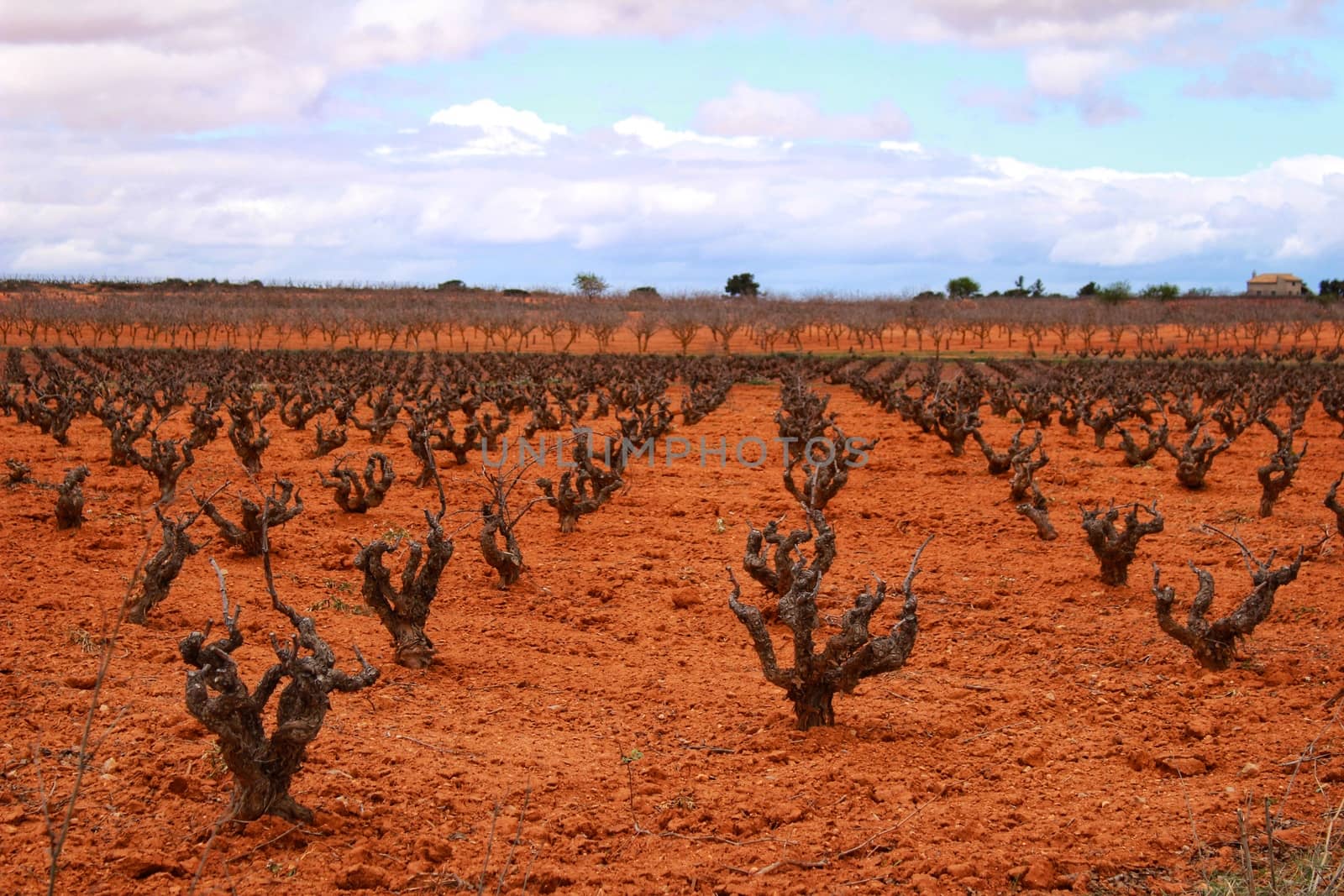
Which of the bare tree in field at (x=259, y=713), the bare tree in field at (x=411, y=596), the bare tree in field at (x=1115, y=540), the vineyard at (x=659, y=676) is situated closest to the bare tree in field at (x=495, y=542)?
the vineyard at (x=659, y=676)

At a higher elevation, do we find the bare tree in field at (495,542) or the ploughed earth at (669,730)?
the bare tree in field at (495,542)

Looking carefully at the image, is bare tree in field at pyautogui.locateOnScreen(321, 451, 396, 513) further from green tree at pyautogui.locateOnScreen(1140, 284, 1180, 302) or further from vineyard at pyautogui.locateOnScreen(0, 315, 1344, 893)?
green tree at pyautogui.locateOnScreen(1140, 284, 1180, 302)

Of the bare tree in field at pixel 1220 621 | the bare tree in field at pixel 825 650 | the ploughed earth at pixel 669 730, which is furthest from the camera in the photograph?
the bare tree in field at pixel 1220 621

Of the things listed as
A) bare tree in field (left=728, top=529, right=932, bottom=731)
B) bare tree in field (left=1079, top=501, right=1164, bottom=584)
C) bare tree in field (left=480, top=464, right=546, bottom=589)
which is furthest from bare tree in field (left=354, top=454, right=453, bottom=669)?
bare tree in field (left=1079, top=501, right=1164, bottom=584)

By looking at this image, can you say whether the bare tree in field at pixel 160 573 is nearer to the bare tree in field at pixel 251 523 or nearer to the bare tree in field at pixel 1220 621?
the bare tree in field at pixel 251 523

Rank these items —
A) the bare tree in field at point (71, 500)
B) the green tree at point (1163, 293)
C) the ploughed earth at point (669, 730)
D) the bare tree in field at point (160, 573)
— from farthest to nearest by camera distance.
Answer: the green tree at point (1163, 293) → the bare tree in field at point (71, 500) → the bare tree in field at point (160, 573) → the ploughed earth at point (669, 730)

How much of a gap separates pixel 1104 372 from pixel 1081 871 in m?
28.0

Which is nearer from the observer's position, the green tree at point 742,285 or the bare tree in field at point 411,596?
the bare tree in field at point 411,596

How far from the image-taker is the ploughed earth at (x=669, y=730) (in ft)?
12.2

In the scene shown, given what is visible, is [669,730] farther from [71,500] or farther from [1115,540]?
Answer: [71,500]

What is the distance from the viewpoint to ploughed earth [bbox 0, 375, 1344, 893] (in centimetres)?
373

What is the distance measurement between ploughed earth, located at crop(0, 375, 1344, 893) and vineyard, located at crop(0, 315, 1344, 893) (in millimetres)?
22

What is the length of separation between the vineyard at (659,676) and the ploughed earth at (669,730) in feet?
0.07

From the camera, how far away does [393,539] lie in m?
9.28
